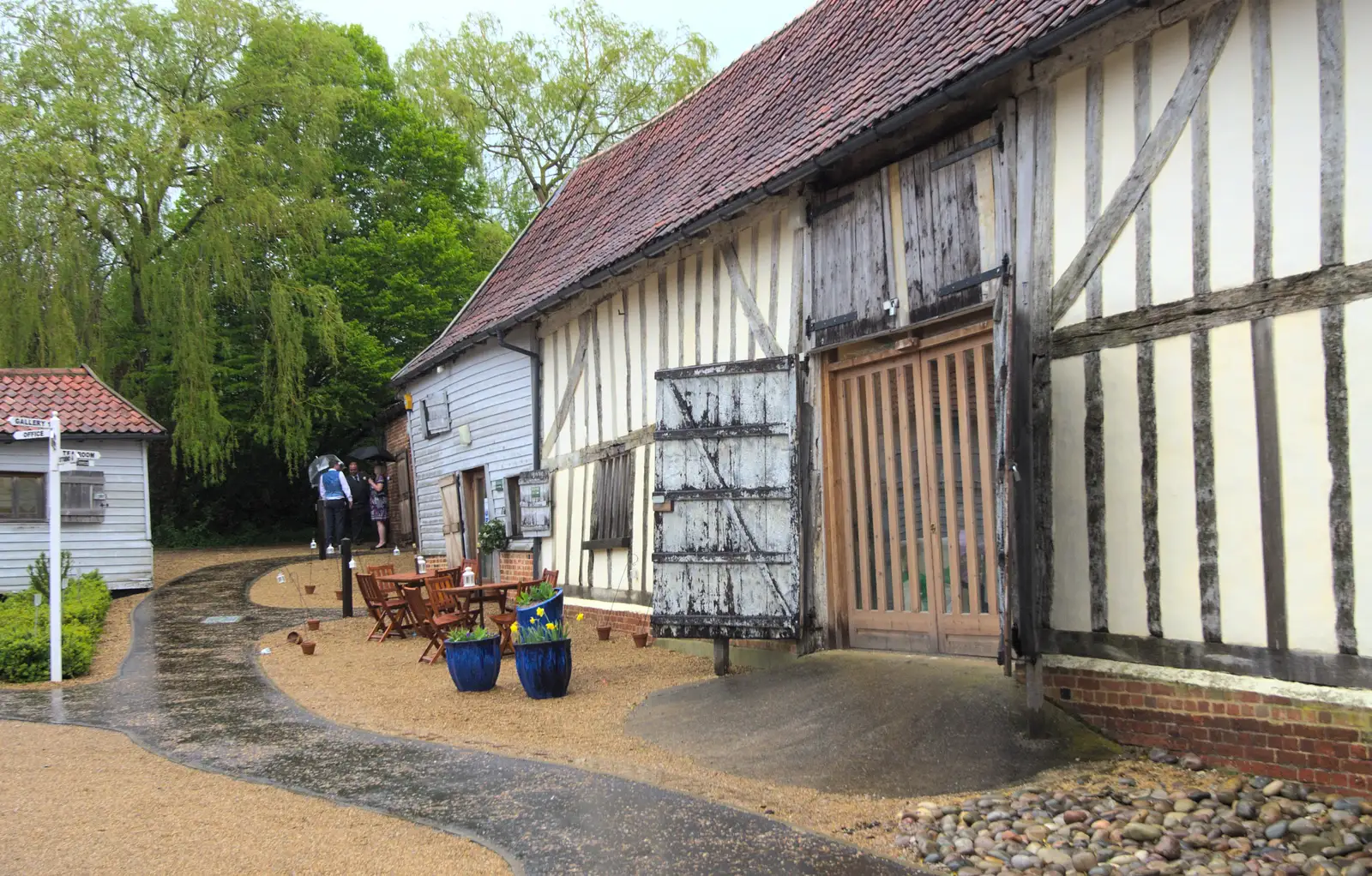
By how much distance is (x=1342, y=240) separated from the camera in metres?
4.41

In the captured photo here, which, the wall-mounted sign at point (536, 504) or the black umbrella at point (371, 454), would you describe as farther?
the black umbrella at point (371, 454)

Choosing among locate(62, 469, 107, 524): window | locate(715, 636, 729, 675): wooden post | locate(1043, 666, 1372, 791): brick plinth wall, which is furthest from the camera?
locate(62, 469, 107, 524): window

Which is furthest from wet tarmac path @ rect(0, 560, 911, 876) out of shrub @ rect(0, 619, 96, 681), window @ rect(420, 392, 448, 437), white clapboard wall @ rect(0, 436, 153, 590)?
white clapboard wall @ rect(0, 436, 153, 590)

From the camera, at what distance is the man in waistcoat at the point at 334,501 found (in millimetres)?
19047

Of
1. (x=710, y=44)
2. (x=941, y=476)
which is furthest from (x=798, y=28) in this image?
(x=710, y=44)

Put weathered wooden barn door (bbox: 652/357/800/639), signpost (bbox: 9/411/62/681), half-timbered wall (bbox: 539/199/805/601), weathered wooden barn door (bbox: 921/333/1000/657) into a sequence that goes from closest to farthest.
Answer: weathered wooden barn door (bbox: 921/333/1000/657), weathered wooden barn door (bbox: 652/357/800/639), half-timbered wall (bbox: 539/199/805/601), signpost (bbox: 9/411/62/681)

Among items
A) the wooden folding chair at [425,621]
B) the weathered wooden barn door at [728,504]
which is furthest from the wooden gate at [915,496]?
the wooden folding chair at [425,621]

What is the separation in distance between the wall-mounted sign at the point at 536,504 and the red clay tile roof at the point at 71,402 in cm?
Answer: 712

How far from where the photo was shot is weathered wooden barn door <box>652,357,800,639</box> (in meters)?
7.27

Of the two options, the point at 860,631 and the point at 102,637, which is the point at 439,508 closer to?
the point at 102,637

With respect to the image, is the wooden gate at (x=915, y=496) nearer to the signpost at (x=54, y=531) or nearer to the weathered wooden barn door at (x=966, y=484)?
the weathered wooden barn door at (x=966, y=484)

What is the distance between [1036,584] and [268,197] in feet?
58.3

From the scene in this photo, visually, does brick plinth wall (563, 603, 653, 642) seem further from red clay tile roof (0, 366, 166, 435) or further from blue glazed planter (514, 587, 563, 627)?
red clay tile roof (0, 366, 166, 435)

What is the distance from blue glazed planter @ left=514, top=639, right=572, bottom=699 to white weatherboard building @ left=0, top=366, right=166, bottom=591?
10.5 metres
